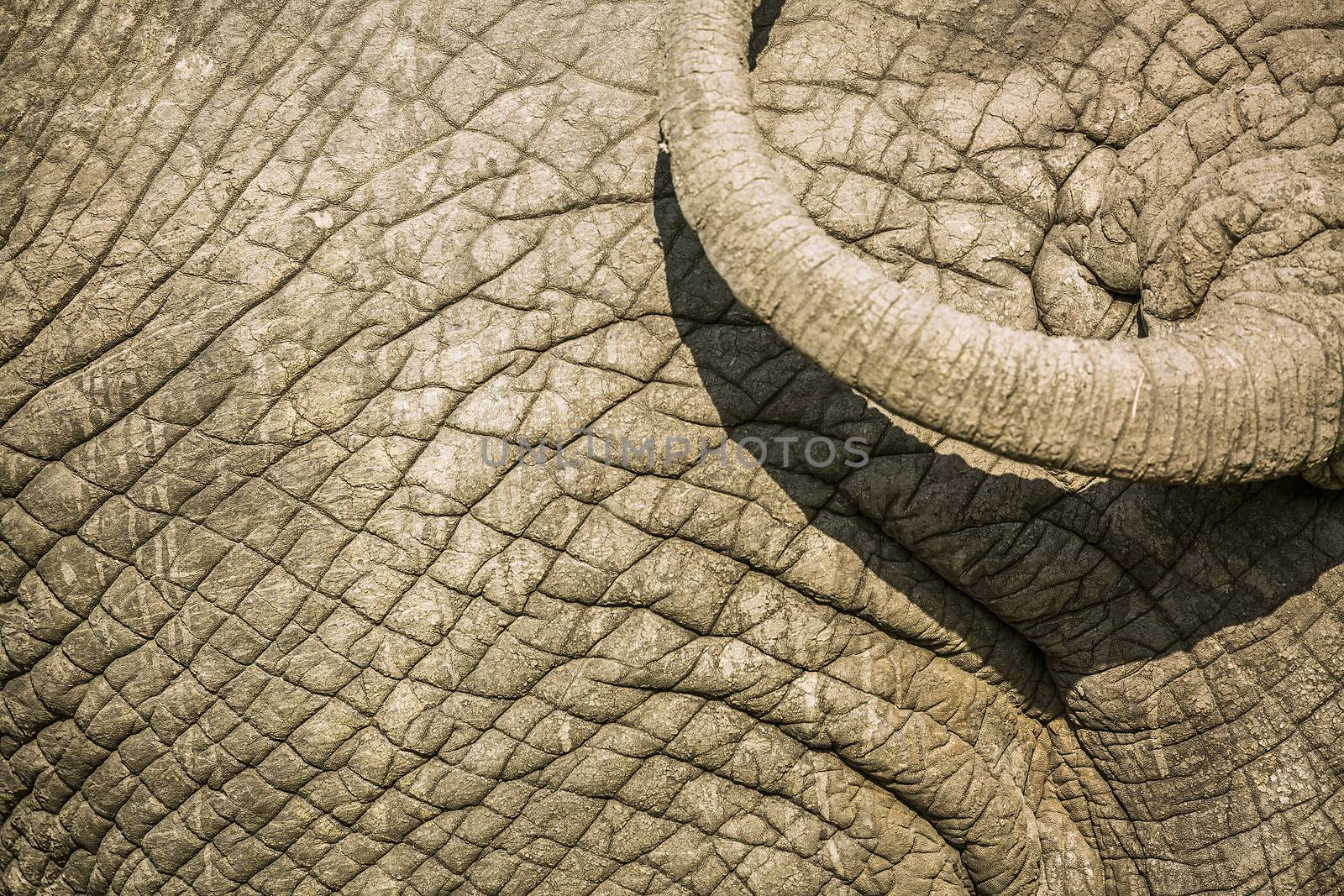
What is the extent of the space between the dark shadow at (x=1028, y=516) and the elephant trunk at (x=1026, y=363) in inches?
16.2

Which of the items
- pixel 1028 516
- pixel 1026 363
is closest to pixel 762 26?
pixel 1026 363

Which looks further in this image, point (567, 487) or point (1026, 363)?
point (567, 487)

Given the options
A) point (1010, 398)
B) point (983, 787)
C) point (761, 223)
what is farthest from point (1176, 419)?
point (983, 787)

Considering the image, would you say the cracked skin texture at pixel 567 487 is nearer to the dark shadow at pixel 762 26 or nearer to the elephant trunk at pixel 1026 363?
the dark shadow at pixel 762 26

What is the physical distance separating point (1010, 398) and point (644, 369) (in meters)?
0.84

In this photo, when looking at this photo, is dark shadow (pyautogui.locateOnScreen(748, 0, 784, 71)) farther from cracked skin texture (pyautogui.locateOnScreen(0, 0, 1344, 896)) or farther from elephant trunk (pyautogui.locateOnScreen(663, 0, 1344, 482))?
elephant trunk (pyautogui.locateOnScreen(663, 0, 1344, 482))

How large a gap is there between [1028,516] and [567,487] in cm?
103

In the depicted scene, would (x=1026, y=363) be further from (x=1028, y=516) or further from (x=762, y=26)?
(x=762, y=26)

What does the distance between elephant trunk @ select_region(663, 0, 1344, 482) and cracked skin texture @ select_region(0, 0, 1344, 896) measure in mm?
403

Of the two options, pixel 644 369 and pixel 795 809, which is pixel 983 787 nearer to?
pixel 795 809

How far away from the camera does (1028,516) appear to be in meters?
2.55

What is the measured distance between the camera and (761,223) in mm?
2068

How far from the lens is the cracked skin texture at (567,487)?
8.23ft

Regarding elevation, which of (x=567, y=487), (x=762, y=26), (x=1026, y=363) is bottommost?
(x=567, y=487)
